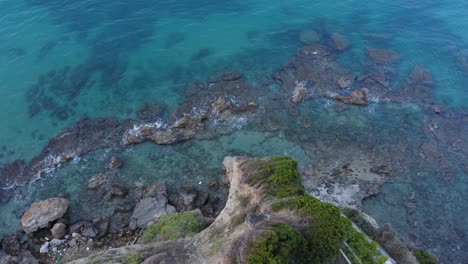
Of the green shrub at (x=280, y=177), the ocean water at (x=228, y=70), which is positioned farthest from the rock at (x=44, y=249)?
the green shrub at (x=280, y=177)

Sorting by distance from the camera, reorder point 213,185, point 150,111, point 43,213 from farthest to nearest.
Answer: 1. point 150,111
2. point 213,185
3. point 43,213

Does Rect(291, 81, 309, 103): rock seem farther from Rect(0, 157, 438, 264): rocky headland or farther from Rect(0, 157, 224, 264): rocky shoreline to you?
Rect(0, 157, 224, 264): rocky shoreline

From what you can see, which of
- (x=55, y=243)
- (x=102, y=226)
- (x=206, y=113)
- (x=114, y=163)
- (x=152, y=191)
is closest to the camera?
(x=55, y=243)

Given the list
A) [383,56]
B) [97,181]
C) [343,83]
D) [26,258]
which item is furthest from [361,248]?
[383,56]

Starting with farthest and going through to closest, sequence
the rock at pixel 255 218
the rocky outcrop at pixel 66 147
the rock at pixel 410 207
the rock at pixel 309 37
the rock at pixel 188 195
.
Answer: the rock at pixel 309 37 → the rocky outcrop at pixel 66 147 → the rock at pixel 188 195 → the rock at pixel 410 207 → the rock at pixel 255 218

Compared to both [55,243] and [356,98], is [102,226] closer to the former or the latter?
[55,243]

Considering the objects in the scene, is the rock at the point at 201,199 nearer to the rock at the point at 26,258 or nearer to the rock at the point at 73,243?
the rock at the point at 73,243

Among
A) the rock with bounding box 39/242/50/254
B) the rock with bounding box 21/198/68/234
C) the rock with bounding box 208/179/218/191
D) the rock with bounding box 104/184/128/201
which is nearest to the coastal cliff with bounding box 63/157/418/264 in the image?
the rock with bounding box 208/179/218/191
